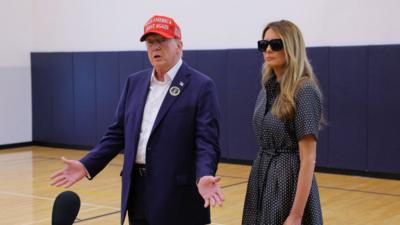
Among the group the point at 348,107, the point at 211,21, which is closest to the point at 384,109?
the point at 348,107

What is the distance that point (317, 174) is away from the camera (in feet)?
30.0

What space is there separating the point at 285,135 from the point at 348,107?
6.44m

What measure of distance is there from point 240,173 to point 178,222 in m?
6.27

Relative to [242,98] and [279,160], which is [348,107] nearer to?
[242,98]

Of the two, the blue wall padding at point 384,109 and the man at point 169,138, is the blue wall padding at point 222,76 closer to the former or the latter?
the blue wall padding at point 384,109

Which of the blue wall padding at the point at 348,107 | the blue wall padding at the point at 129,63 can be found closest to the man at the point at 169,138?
the blue wall padding at the point at 348,107

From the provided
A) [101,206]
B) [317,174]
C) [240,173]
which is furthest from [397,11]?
[101,206]

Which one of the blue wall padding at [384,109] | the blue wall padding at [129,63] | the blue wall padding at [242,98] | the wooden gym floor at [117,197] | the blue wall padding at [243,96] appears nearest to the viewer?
the wooden gym floor at [117,197]

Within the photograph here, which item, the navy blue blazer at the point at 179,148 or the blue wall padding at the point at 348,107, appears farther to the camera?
the blue wall padding at the point at 348,107

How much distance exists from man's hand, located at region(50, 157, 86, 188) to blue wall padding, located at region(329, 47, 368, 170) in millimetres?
6361

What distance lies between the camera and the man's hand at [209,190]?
2783 mm

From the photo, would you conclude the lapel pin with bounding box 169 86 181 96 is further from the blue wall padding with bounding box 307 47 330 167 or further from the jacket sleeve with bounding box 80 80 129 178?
the blue wall padding with bounding box 307 47 330 167

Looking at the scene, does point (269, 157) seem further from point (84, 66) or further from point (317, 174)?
point (84, 66)

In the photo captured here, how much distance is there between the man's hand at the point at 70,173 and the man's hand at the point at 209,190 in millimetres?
683
